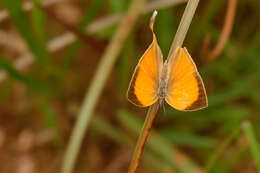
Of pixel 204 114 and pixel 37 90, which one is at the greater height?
pixel 37 90

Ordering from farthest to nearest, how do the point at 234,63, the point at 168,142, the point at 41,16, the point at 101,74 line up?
the point at 234,63 → the point at 168,142 → the point at 41,16 → the point at 101,74

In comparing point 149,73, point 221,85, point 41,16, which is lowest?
point 149,73

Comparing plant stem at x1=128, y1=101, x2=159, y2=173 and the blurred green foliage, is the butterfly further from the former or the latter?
the blurred green foliage

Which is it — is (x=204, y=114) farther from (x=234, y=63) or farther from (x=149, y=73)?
(x=149, y=73)

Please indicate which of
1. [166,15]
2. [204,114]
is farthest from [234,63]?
[166,15]

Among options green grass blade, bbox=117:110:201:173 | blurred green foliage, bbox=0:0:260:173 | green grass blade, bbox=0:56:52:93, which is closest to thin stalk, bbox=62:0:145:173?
blurred green foliage, bbox=0:0:260:173

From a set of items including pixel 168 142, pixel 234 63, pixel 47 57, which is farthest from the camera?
pixel 234 63

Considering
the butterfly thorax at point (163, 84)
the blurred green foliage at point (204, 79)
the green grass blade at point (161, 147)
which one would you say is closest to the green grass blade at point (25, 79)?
the blurred green foliage at point (204, 79)

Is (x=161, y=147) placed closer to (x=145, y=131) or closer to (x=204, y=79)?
(x=204, y=79)
